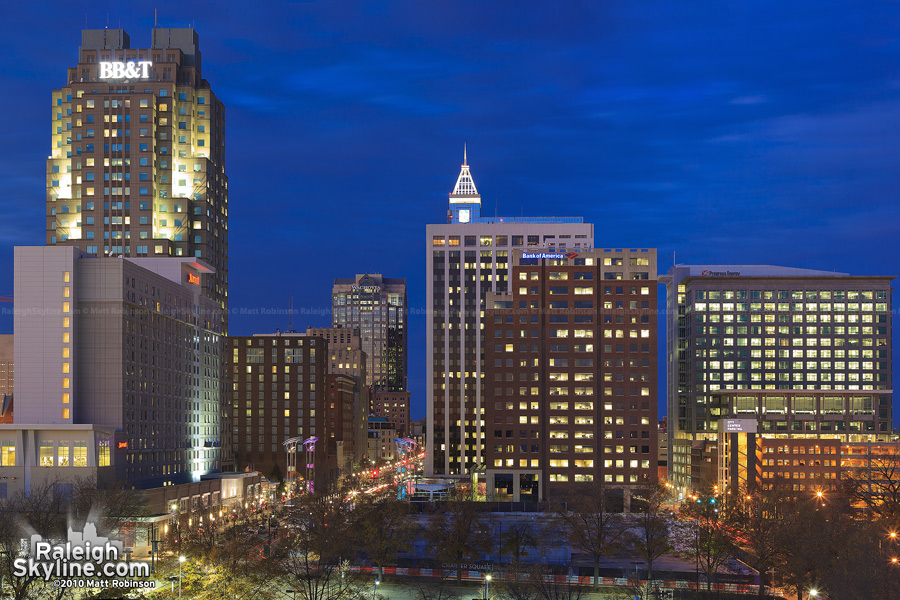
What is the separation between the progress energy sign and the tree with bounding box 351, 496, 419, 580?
3173 cm

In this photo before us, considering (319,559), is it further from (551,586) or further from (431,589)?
(551,586)

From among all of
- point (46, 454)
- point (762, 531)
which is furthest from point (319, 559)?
point (46, 454)

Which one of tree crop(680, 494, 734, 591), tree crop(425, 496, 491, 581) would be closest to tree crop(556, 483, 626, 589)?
tree crop(680, 494, 734, 591)

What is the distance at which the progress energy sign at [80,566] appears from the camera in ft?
290

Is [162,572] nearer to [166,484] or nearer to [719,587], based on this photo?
[719,587]

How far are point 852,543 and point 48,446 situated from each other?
404ft

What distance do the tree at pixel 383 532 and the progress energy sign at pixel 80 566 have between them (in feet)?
104

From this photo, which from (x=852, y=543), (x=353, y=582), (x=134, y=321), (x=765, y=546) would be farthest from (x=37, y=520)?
(x=852, y=543)

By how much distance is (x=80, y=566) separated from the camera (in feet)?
303

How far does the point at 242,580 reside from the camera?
10006cm

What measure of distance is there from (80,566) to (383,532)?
4302 centimetres

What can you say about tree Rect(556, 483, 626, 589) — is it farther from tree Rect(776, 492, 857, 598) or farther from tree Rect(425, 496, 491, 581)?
tree Rect(776, 492, 857, 598)

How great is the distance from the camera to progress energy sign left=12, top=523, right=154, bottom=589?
88500 mm

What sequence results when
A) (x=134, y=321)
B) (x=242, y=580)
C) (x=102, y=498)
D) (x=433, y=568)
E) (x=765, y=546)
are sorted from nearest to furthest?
(x=242, y=580) < (x=765, y=546) < (x=433, y=568) < (x=102, y=498) < (x=134, y=321)
